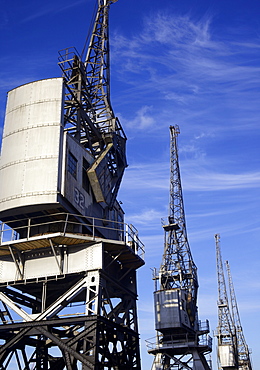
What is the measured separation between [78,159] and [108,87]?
Answer: 14.1 metres

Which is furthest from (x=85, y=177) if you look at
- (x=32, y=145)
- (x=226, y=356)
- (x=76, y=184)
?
(x=226, y=356)

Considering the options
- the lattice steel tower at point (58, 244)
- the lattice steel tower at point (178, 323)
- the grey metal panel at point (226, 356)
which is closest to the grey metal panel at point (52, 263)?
the lattice steel tower at point (58, 244)

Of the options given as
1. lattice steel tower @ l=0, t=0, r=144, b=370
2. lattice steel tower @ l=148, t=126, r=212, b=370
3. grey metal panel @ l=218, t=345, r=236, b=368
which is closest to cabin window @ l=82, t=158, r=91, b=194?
lattice steel tower @ l=0, t=0, r=144, b=370

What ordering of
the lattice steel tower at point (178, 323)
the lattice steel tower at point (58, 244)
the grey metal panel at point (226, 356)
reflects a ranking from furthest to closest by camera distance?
the grey metal panel at point (226, 356) < the lattice steel tower at point (178, 323) < the lattice steel tower at point (58, 244)

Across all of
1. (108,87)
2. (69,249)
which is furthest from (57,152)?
(108,87)

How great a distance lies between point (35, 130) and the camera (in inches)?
1264

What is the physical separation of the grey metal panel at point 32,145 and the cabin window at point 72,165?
3.86 feet

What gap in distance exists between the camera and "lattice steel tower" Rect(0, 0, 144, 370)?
29141mm

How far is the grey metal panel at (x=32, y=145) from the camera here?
30.1m

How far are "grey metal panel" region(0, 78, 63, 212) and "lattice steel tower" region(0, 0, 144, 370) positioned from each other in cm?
7

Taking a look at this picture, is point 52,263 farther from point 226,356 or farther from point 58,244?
point 226,356

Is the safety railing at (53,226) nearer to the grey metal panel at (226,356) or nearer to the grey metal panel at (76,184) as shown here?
the grey metal panel at (76,184)

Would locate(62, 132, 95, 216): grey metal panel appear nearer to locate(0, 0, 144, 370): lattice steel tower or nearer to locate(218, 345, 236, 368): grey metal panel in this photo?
locate(0, 0, 144, 370): lattice steel tower

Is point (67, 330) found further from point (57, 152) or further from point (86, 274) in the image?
point (57, 152)
